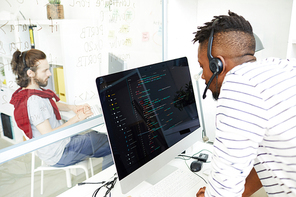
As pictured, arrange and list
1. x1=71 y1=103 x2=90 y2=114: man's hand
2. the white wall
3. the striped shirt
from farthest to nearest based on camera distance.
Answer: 1. the white wall
2. x1=71 y1=103 x2=90 y2=114: man's hand
3. the striped shirt

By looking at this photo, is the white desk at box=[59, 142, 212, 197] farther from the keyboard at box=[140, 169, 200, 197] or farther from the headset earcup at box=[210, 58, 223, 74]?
the headset earcup at box=[210, 58, 223, 74]

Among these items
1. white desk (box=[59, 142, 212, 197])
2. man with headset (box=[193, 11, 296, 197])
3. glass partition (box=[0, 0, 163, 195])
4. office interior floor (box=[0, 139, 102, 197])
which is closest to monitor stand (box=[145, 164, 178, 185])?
white desk (box=[59, 142, 212, 197])

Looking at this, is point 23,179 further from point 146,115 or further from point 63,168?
point 146,115

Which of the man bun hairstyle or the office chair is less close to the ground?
the man bun hairstyle

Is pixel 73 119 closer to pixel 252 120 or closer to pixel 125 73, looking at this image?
pixel 125 73

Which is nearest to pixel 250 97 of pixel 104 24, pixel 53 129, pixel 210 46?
pixel 210 46

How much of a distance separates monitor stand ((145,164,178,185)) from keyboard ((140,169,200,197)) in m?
0.04

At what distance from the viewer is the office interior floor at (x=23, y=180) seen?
1.05 metres

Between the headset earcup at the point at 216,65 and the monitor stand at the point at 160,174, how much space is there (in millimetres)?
503

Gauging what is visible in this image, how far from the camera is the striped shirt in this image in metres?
0.60

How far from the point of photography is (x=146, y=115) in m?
0.91

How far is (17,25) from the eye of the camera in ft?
3.33

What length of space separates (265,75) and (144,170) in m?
0.52

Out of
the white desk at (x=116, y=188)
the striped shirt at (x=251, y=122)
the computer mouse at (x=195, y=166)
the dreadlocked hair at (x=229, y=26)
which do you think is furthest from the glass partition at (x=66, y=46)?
the striped shirt at (x=251, y=122)
